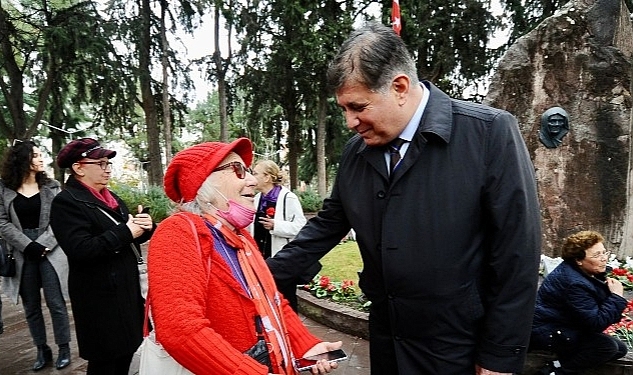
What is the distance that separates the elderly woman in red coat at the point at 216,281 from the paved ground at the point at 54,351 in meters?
2.16

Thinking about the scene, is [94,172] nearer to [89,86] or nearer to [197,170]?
[197,170]

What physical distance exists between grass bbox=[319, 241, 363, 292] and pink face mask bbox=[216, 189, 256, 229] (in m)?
4.51

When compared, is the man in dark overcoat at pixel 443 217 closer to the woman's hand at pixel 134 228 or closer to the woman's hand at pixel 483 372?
the woman's hand at pixel 483 372

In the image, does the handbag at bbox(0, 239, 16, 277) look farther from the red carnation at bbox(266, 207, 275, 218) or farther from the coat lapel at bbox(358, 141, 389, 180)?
the coat lapel at bbox(358, 141, 389, 180)

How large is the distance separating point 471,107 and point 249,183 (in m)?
0.92

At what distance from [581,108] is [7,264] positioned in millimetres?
6277

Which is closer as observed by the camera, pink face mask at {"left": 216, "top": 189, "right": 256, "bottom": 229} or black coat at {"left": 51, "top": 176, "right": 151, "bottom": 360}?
pink face mask at {"left": 216, "top": 189, "right": 256, "bottom": 229}

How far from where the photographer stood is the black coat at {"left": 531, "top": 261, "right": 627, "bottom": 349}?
10.7 feet

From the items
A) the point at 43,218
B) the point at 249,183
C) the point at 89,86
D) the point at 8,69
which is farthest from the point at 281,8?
the point at 249,183

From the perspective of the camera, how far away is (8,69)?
591 inches

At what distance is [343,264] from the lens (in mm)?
7348

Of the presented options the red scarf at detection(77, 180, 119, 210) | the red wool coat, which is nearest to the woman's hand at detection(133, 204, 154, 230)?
the red scarf at detection(77, 180, 119, 210)

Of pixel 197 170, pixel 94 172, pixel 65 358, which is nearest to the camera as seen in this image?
pixel 197 170

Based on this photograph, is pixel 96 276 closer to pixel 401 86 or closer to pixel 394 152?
pixel 394 152
